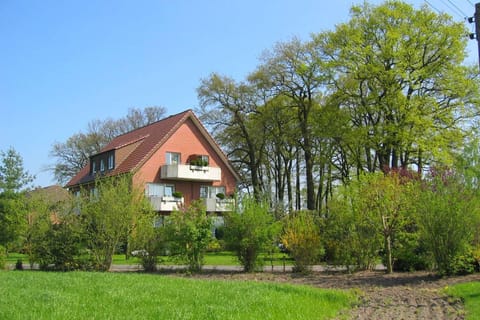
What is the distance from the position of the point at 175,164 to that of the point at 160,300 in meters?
31.1

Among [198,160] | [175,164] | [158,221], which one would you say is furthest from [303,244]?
[198,160]

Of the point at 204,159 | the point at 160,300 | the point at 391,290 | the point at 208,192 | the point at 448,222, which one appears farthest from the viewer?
the point at 208,192

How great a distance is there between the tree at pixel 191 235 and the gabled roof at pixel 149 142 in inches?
731

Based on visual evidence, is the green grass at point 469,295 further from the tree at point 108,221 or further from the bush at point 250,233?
the tree at point 108,221

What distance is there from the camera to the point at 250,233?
19906 millimetres

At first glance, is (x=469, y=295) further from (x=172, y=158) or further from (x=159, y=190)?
(x=172, y=158)

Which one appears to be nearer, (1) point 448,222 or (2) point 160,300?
(2) point 160,300

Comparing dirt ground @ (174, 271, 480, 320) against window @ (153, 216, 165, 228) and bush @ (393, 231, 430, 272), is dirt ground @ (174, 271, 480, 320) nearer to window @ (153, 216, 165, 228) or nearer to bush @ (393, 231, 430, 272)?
bush @ (393, 231, 430, 272)

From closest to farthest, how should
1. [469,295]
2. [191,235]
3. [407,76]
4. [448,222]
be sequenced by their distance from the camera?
1. [469,295]
2. [448,222]
3. [191,235]
4. [407,76]

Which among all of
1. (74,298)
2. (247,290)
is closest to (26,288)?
(74,298)

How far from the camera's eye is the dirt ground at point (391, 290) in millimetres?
10906

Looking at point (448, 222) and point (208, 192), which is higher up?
point (208, 192)

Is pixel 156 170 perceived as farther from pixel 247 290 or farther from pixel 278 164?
pixel 247 290

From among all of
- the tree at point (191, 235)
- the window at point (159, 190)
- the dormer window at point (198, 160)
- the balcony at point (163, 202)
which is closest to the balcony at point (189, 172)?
the dormer window at point (198, 160)
